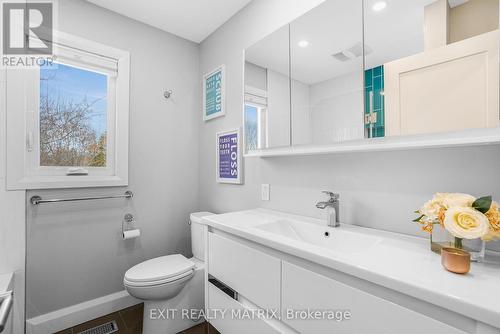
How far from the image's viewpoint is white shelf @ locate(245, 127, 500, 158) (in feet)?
2.44

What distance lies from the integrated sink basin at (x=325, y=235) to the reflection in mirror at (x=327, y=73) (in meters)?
0.45

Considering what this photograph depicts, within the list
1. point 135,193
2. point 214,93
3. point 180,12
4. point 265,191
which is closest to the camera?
point 265,191

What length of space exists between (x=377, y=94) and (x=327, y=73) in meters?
0.31

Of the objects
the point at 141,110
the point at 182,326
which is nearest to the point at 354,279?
the point at 182,326

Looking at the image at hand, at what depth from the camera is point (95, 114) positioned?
1898 mm

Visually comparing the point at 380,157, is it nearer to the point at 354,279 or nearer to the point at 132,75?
the point at 354,279

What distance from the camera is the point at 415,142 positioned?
0.89 metres

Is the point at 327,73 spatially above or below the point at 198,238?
above

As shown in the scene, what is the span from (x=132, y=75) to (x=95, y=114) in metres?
0.45

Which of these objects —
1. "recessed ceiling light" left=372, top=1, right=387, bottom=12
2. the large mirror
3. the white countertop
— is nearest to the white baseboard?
the white countertop

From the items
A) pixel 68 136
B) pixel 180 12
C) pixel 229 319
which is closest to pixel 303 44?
pixel 180 12

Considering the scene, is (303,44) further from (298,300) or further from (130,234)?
(130,234)

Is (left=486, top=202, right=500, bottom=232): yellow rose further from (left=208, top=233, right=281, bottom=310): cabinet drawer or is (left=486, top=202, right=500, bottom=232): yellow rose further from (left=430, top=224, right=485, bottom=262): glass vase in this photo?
(left=208, top=233, right=281, bottom=310): cabinet drawer

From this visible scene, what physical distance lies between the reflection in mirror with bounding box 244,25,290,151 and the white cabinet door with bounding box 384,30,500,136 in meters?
0.61
